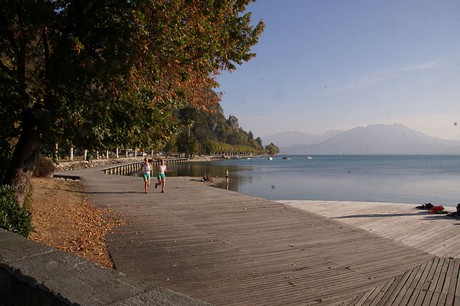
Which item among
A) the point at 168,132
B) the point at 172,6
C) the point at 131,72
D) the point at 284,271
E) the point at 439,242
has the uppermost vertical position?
the point at 172,6

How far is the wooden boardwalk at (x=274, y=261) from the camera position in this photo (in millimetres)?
5199

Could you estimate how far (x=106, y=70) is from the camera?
706cm

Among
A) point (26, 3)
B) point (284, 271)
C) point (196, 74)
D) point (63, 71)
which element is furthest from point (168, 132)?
point (284, 271)

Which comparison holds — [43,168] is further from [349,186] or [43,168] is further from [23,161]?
[349,186]

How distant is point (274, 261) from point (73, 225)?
5630 millimetres

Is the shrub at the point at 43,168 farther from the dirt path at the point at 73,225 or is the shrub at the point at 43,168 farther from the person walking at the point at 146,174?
the dirt path at the point at 73,225

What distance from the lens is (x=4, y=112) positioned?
8031mm

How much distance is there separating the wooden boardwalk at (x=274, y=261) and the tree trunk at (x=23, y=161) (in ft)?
8.80

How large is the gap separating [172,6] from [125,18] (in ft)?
4.52

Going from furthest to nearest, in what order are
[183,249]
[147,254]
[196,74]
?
[196,74], [183,249], [147,254]

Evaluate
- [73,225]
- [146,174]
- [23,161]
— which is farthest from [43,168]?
[73,225]

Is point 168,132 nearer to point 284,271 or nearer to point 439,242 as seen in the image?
point 284,271

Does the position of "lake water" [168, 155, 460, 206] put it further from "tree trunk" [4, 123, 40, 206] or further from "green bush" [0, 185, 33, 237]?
"green bush" [0, 185, 33, 237]

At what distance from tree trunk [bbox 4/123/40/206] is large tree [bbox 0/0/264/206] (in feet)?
Answer: 0.08
